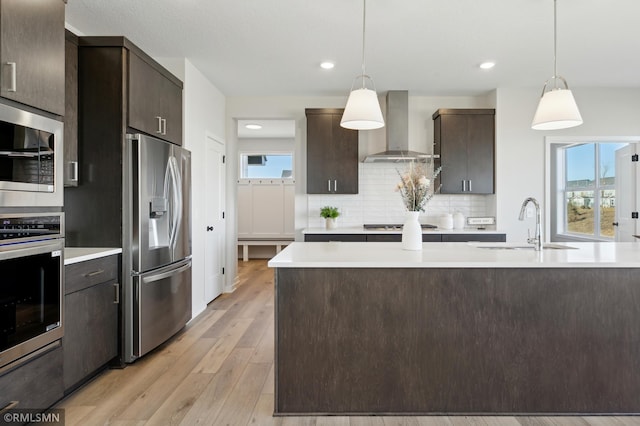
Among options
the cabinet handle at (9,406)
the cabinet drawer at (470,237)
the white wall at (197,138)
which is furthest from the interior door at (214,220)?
the cabinet drawer at (470,237)

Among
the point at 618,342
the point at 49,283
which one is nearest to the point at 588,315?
the point at 618,342

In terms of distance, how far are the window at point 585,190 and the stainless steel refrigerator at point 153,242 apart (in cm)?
Result: 537

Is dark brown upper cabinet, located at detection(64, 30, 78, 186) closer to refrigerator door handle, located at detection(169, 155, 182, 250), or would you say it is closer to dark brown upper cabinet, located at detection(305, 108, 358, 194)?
refrigerator door handle, located at detection(169, 155, 182, 250)

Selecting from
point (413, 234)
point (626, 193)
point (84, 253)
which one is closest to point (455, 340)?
point (413, 234)

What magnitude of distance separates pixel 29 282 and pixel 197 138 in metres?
2.49

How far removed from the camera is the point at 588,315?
2061mm

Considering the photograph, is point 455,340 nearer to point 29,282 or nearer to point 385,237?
point 29,282

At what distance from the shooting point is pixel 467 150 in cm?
478

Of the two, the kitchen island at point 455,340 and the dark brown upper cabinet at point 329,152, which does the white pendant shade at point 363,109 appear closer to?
the kitchen island at point 455,340

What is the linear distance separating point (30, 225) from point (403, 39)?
3010 mm

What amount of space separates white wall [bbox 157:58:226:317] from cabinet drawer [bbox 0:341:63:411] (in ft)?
6.20

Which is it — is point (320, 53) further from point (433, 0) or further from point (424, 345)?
point (424, 345)

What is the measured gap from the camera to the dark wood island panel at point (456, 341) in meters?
2.06

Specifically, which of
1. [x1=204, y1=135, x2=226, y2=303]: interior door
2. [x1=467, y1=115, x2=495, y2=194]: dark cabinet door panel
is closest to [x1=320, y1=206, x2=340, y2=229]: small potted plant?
[x1=204, y1=135, x2=226, y2=303]: interior door
